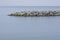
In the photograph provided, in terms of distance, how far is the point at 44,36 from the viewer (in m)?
7.65

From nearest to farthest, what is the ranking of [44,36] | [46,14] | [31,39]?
[31,39], [44,36], [46,14]

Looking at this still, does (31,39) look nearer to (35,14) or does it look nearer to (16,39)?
(16,39)

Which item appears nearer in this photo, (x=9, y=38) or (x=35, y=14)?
(x=9, y=38)

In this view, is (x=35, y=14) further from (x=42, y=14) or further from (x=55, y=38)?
(x=55, y=38)

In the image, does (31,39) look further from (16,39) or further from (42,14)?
(42,14)

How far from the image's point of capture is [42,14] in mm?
17719

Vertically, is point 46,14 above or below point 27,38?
above

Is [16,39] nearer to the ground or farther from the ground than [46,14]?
nearer to the ground

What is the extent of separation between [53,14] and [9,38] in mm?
10799

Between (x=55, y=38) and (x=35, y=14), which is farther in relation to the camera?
(x=35, y=14)

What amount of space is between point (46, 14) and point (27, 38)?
1050 centimetres

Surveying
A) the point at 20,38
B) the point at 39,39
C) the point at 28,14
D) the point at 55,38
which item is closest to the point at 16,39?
the point at 20,38

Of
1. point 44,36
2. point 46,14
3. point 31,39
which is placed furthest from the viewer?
point 46,14

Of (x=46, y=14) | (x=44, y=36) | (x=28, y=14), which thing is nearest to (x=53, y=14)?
(x=46, y=14)
